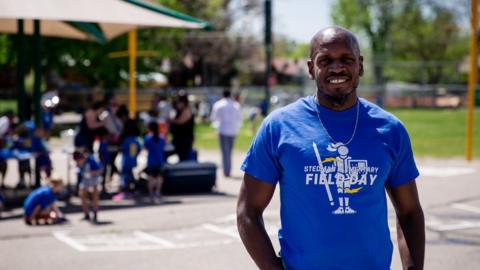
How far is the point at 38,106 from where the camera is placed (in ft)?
43.0

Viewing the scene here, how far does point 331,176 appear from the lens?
9.55ft

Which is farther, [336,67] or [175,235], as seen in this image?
[175,235]

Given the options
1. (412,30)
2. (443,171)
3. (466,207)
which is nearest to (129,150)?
(466,207)

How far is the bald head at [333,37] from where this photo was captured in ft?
9.78

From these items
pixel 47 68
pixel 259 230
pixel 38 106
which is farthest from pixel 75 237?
pixel 47 68

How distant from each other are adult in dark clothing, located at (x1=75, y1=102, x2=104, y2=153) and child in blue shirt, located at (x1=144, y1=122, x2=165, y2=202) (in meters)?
1.37

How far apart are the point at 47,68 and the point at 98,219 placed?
82.6 ft

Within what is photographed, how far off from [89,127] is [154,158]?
1.73 m

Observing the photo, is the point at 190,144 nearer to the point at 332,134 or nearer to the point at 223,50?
the point at 332,134

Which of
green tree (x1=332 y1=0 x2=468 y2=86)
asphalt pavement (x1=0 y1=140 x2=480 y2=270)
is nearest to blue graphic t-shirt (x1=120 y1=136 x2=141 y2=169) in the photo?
asphalt pavement (x1=0 y1=140 x2=480 y2=270)

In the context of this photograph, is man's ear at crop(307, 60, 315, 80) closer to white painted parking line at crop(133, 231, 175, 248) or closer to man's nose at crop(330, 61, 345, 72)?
man's nose at crop(330, 61, 345, 72)

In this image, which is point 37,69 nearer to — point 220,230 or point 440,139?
point 220,230

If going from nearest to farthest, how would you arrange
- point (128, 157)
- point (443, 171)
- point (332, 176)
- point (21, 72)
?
point (332, 176) → point (128, 157) → point (21, 72) → point (443, 171)

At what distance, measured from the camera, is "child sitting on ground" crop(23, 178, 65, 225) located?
10141mm
